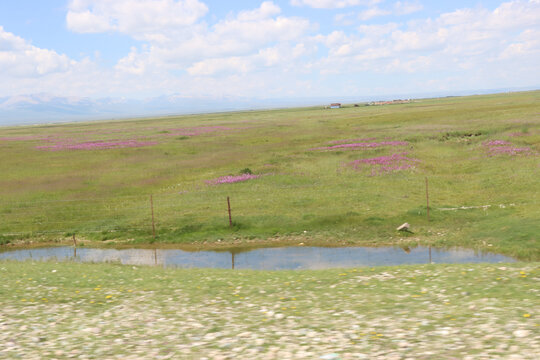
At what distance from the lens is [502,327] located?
965cm

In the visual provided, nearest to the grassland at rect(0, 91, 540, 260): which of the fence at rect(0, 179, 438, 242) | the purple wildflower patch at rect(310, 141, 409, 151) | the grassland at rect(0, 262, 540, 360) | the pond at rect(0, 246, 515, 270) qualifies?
the fence at rect(0, 179, 438, 242)

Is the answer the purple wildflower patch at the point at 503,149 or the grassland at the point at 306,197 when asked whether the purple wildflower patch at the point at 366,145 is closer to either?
the grassland at the point at 306,197

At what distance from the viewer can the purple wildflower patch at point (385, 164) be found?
4850cm

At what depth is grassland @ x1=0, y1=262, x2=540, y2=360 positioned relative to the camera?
30.5 feet

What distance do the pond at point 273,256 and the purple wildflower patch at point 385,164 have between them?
2183 cm

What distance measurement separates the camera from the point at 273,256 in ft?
90.8

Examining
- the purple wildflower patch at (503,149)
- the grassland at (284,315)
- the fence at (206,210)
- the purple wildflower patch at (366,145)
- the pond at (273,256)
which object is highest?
the purple wildflower patch at (366,145)

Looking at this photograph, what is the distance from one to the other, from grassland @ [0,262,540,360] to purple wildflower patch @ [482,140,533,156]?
1645 inches

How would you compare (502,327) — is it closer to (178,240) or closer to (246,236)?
(246,236)

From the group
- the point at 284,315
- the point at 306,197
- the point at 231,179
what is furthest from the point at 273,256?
the point at 231,179

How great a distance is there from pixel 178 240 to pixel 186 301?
17.7 metres

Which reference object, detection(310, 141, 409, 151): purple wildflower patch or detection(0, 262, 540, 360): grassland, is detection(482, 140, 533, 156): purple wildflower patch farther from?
detection(0, 262, 540, 360): grassland

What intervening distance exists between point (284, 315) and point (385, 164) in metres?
41.9

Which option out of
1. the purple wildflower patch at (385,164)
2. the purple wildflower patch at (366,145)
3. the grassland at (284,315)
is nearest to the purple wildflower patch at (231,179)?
the purple wildflower patch at (385,164)
